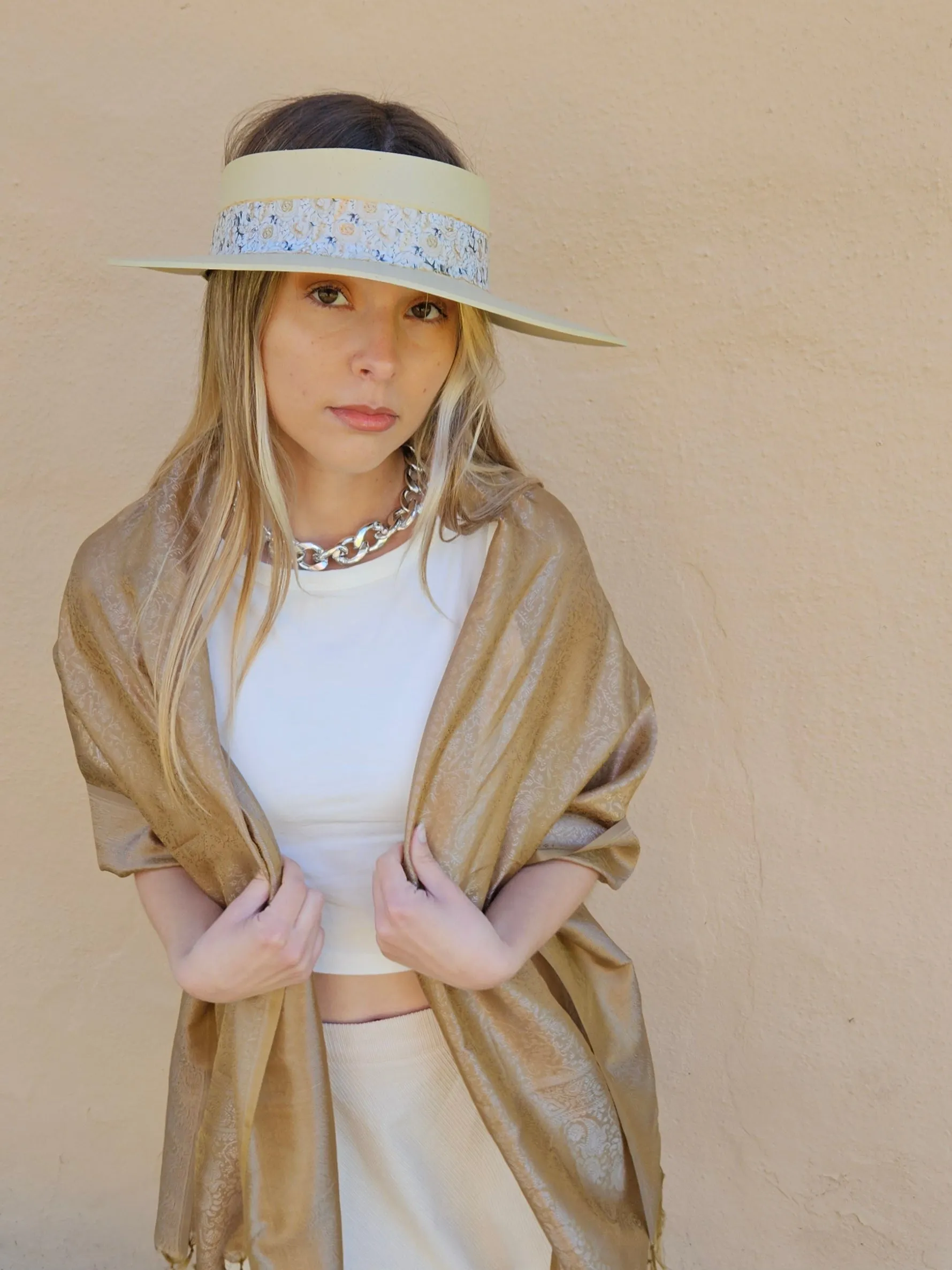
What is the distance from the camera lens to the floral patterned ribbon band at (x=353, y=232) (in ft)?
4.28

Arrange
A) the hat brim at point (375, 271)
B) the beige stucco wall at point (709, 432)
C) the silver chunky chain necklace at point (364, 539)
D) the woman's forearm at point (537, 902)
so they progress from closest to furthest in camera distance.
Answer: the hat brim at point (375, 271)
the woman's forearm at point (537, 902)
the silver chunky chain necklace at point (364, 539)
the beige stucco wall at point (709, 432)

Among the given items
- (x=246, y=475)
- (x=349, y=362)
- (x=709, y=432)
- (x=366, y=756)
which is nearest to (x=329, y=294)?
(x=349, y=362)

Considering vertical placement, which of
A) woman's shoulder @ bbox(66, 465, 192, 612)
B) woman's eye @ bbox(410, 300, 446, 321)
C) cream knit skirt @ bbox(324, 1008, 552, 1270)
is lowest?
cream knit skirt @ bbox(324, 1008, 552, 1270)

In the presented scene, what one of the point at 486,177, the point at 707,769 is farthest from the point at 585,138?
the point at 707,769

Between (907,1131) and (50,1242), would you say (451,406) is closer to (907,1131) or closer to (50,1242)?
(907,1131)

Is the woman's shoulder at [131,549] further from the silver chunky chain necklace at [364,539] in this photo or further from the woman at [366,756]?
the silver chunky chain necklace at [364,539]

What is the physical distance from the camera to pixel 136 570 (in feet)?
4.83

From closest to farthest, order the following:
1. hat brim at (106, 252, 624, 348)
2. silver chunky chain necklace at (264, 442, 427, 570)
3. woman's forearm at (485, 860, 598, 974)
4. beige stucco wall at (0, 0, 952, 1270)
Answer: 1. hat brim at (106, 252, 624, 348)
2. woman's forearm at (485, 860, 598, 974)
3. silver chunky chain necklace at (264, 442, 427, 570)
4. beige stucco wall at (0, 0, 952, 1270)

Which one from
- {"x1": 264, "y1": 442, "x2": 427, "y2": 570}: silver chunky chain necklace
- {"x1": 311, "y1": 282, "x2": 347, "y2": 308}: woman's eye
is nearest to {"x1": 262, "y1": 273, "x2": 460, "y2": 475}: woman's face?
{"x1": 311, "y1": 282, "x2": 347, "y2": 308}: woman's eye

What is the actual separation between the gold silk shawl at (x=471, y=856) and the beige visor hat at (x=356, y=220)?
0.29 meters

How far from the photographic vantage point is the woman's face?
4.42ft

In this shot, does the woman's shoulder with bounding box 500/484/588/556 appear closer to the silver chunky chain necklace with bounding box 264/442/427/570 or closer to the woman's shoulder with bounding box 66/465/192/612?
the silver chunky chain necklace with bounding box 264/442/427/570

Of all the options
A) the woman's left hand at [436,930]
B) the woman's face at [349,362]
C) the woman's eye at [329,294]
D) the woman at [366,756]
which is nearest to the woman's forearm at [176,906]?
the woman at [366,756]

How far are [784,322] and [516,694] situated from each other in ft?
2.48
